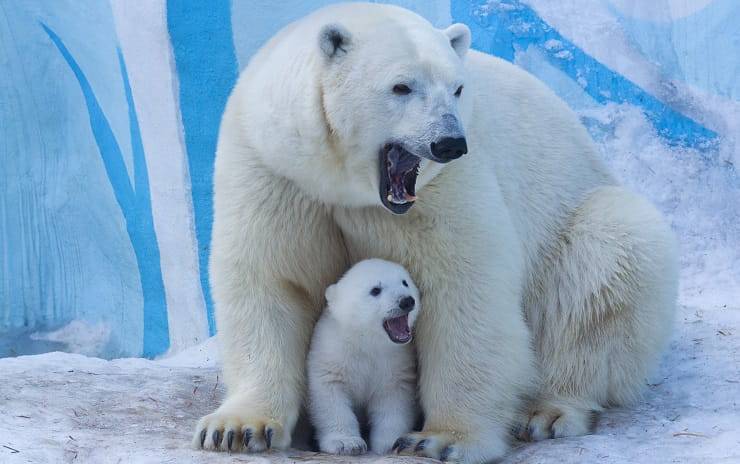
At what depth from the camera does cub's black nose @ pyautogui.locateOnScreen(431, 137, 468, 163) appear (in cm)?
280

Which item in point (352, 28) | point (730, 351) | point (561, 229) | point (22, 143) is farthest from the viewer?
point (22, 143)

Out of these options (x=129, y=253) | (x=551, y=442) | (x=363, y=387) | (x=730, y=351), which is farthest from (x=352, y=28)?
(x=129, y=253)

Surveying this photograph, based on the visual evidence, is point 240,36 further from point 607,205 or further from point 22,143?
point 607,205

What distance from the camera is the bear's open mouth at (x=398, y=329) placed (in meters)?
3.11

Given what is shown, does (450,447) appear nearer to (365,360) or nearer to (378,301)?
(365,360)

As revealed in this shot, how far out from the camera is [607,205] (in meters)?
3.78

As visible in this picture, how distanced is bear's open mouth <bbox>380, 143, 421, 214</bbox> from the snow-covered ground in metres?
0.74

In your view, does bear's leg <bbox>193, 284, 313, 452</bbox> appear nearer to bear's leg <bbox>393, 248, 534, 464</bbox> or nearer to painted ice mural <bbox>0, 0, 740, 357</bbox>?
bear's leg <bbox>393, 248, 534, 464</bbox>

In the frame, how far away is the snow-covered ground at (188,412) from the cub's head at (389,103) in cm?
84

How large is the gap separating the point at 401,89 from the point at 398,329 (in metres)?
0.75

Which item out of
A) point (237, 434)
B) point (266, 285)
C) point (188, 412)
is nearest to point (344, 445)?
point (237, 434)

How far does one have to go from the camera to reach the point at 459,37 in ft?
10.6

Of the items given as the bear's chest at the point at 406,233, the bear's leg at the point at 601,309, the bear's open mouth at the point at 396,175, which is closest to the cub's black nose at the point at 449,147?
the bear's open mouth at the point at 396,175

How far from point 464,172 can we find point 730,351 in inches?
59.8
